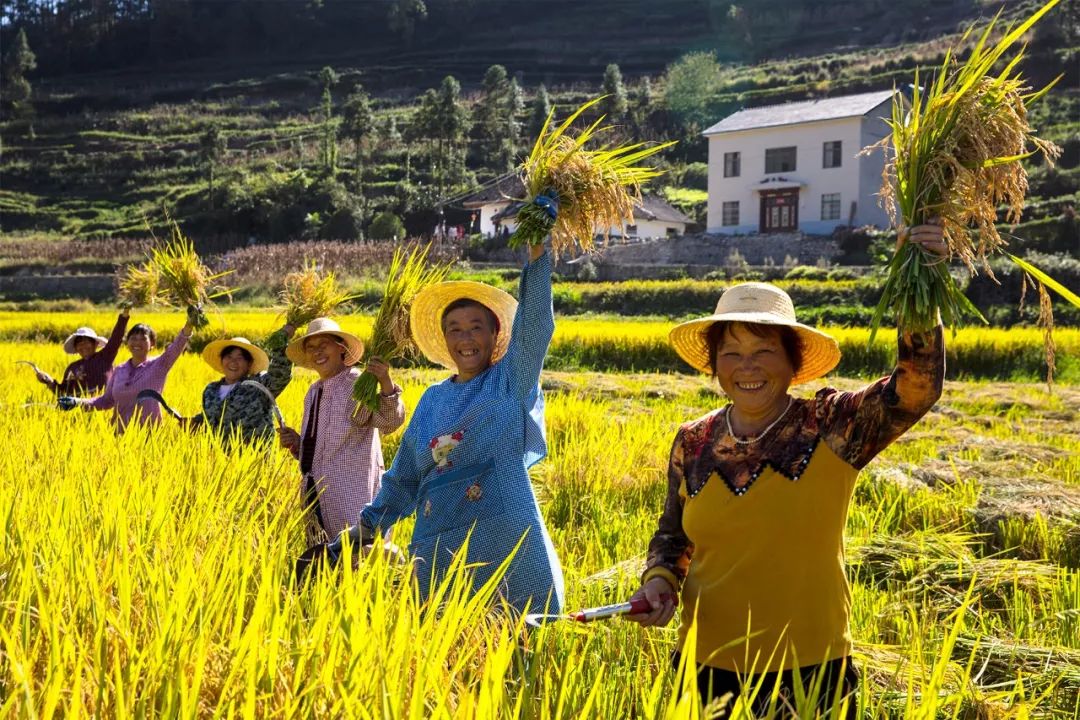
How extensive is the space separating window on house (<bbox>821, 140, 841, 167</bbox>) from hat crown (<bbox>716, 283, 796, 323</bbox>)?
1306 inches

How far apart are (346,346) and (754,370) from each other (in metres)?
1.89

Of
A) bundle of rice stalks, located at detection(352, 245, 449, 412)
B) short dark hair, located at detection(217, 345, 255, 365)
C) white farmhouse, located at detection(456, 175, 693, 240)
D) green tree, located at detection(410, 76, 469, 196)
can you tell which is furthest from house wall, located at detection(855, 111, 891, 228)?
bundle of rice stalks, located at detection(352, 245, 449, 412)

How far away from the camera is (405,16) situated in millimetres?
80688

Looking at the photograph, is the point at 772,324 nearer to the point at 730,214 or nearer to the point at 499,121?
the point at 730,214

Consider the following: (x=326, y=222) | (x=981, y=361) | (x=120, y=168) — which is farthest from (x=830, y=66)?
(x=981, y=361)

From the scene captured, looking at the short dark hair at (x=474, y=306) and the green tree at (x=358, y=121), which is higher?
the green tree at (x=358, y=121)

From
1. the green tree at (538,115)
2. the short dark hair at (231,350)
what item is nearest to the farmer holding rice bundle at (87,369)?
the short dark hair at (231,350)

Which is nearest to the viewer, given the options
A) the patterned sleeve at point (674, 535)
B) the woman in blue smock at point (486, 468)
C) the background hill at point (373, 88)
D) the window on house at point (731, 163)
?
the patterned sleeve at point (674, 535)

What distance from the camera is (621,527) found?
12.3ft

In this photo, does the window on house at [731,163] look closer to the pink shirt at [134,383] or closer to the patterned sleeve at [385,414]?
the pink shirt at [134,383]

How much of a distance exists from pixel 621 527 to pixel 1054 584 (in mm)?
1531

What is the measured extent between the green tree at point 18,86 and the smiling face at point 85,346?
61.7m

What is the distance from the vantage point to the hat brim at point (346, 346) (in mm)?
3320

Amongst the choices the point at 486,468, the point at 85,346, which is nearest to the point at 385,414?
the point at 486,468
